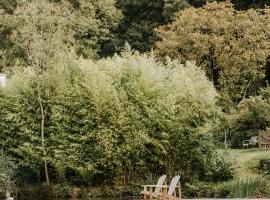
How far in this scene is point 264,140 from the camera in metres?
27.5

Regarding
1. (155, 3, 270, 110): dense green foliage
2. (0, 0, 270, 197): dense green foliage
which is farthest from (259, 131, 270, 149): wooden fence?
(155, 3, 270, 110): dense green foliage

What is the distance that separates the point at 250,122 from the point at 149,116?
7.46 meters

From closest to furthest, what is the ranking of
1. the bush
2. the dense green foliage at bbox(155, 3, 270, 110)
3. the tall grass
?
1. the tall grass
2. the bush
3. the dense green foliage at bbox(155, 3, 270, 110)

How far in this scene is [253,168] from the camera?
74.1 ft

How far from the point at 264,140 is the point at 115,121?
7.85 m

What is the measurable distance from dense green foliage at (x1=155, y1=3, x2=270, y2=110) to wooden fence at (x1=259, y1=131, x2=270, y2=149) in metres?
4.94

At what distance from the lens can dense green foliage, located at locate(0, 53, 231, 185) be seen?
906 inches

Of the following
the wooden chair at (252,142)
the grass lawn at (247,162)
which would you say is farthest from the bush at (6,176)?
the wooden chair at (252,142)

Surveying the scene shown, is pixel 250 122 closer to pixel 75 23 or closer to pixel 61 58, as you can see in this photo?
pixel 61 58

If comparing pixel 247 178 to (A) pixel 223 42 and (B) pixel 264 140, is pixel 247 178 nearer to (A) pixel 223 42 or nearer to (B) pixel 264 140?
(B) pixel 264 140

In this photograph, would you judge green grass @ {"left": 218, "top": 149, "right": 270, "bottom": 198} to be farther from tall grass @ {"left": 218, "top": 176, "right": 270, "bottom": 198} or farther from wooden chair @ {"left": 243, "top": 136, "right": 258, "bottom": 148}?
wooden chair @ {"left": 243, "top": 136, "right": 258, "bottom": 148}

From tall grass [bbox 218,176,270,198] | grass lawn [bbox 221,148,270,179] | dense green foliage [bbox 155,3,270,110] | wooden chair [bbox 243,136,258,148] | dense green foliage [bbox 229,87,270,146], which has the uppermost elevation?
dense green foliage [bbox 155,3,270,110]

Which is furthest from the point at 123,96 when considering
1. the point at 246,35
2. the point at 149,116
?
the point at 246,35

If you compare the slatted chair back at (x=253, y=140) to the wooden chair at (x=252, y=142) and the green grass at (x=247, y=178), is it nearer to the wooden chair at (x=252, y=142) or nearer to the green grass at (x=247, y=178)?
the wooden chair at (x=252, y=142)
